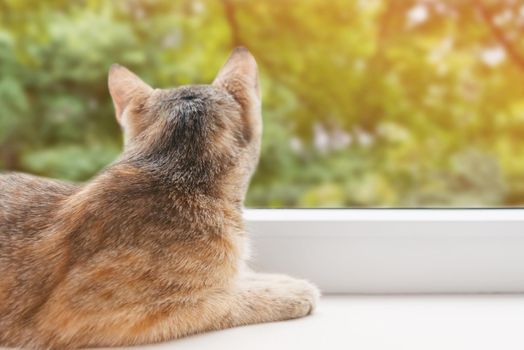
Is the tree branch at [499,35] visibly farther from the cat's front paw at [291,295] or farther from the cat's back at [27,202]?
the cat's back at [27,202]

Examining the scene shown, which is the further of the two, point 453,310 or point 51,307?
point 453,310

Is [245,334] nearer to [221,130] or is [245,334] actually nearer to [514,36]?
[221,130]

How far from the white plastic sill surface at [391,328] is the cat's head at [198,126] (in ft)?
0.71

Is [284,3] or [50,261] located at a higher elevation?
[284,3]

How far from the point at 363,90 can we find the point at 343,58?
157mm

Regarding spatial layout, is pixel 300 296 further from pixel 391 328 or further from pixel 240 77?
pixel 240 77

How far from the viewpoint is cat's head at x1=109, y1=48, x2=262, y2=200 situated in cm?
95

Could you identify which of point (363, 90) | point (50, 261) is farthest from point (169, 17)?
point (50, 261)

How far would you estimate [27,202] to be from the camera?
971 mm

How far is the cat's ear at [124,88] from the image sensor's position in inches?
42.2

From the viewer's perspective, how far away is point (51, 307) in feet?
2.80

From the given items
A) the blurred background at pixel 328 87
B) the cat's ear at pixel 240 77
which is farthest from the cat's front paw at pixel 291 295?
the blurred background at pixel 328 87

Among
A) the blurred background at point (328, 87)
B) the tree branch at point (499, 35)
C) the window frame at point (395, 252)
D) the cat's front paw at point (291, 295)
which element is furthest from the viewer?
the tree branch at point (499, 35)

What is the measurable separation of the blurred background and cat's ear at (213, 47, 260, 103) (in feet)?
3.54
